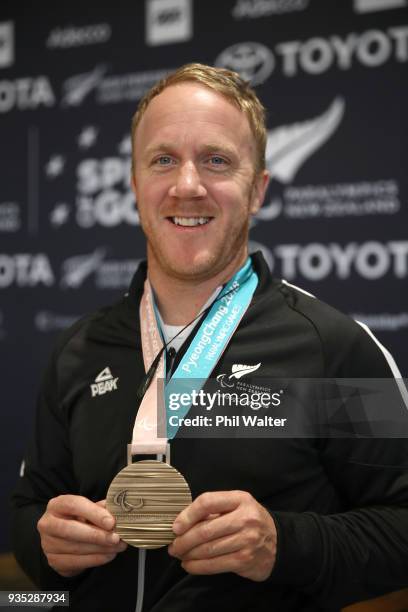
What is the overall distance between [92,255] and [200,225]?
6.02 feet

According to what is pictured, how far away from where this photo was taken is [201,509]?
899mm

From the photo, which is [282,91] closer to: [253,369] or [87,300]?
[87,300]

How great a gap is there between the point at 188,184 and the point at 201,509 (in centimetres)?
53

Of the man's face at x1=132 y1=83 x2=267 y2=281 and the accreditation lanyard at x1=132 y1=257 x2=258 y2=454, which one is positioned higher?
the man's face at x1=132 y1=83 x2=267 y2=281

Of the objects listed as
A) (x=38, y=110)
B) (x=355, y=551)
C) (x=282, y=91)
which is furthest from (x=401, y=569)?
(x=38, y=110)

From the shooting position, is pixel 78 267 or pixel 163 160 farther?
pixel 78 267

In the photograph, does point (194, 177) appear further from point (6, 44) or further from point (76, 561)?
point (6, 44)

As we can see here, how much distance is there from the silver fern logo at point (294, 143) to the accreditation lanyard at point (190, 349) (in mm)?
1369

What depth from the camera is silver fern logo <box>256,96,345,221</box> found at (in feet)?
8.36

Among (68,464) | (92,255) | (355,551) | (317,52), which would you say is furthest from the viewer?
(92,255)

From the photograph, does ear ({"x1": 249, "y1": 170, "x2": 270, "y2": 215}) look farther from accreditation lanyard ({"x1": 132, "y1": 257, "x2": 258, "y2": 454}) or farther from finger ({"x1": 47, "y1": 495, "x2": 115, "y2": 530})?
finger ({"x1": 47, "y1": 495, "x2": 115, "y2": 530})

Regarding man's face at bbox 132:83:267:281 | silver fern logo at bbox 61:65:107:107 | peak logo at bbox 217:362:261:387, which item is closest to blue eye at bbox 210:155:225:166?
man's face at bbox 132:83:267:281

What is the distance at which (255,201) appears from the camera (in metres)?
1.31

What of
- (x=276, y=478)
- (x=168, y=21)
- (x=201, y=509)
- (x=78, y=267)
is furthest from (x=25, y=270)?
(x=201, y=509)
